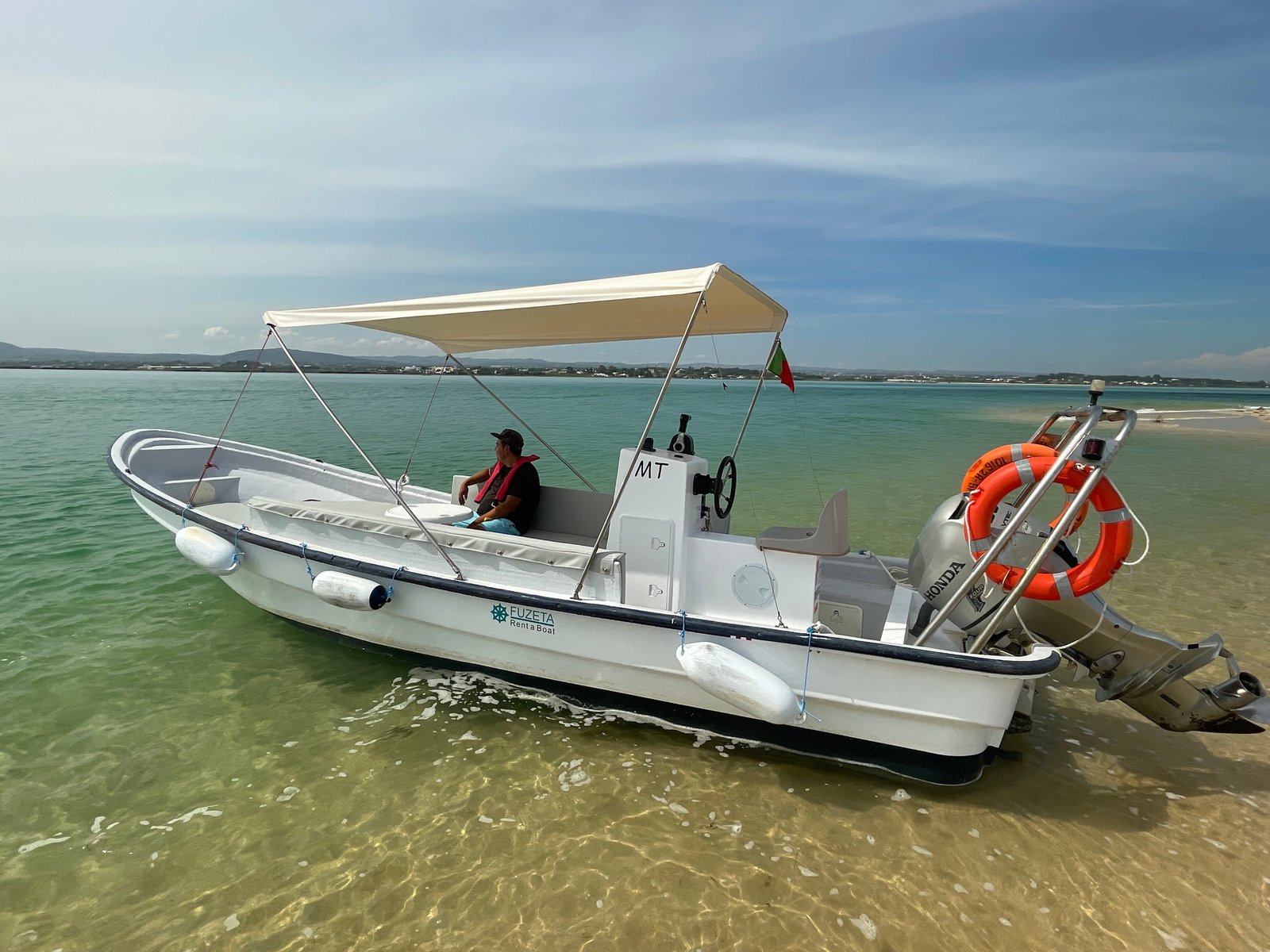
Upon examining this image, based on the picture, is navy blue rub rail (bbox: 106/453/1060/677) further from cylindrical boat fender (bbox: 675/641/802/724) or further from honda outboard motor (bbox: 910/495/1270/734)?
honda outboard motor (bbox: 910/495/1270/734)

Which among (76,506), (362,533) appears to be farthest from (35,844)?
(76,506)

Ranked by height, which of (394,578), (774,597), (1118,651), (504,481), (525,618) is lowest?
(525,618)

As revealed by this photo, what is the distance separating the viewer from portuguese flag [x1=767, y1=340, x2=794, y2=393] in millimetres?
5602

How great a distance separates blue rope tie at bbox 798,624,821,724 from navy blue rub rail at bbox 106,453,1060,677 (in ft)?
0.09

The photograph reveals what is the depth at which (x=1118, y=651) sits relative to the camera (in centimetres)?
429

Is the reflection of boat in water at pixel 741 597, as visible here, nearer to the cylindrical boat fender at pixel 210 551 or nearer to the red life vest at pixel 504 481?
the cylindrical boat fender at pixel 210 551

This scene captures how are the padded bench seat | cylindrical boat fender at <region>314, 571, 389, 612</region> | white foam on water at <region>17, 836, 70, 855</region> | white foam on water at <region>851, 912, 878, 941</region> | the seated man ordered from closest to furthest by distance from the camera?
white foam on water at <region>851, 912, 878, 941</region>
white foam on water at <region>17, 836, 70, 855</region>
the padded bench seat
cylindrical boat fender at <region>314, 571, 389, 612</region>
the seated man

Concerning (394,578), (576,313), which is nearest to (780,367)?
(576,313)

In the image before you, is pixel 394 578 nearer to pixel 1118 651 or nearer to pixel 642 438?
pixel 642 438

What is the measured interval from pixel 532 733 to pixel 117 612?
5112 millimetres

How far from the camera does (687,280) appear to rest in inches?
163

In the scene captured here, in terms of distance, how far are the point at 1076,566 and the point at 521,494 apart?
432 centimetres

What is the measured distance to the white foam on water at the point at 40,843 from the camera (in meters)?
3.79

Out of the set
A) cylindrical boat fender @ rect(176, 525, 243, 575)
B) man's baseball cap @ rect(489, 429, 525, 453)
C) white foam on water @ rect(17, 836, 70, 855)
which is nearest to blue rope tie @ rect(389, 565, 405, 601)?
man's baseball cap @ rect(489, 429, 525, 453)
